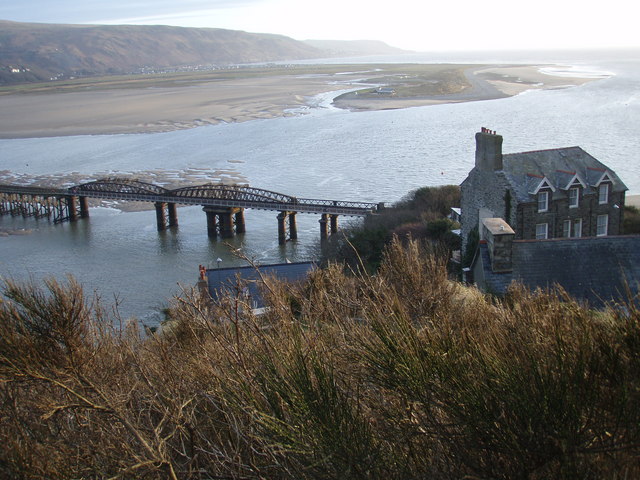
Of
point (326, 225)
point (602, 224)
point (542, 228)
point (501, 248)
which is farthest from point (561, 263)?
point (326, 225)

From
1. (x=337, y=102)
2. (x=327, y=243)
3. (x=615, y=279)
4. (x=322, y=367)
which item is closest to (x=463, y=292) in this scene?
(x=615, y=279)

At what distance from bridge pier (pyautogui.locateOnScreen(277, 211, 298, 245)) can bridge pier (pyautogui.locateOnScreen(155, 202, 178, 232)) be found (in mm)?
8174

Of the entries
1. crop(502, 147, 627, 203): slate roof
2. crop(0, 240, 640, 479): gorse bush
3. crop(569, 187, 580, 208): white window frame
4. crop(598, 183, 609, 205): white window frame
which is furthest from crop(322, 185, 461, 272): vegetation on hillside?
crop(0, 240, 640, 479): gorse bush

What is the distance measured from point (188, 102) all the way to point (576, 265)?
101 metres

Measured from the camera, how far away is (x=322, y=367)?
578cm

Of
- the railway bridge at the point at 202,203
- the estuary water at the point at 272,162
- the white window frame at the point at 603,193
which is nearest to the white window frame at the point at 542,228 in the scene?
the white window frame at the point at 603,193

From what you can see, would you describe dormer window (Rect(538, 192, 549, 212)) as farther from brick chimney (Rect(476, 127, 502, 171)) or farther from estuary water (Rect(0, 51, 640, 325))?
estuary water (Rect(0, 51, 640, 325))

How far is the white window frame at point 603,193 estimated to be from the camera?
24750 millimetres

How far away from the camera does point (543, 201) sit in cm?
2353

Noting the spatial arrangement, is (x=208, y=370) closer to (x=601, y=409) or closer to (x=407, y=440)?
(x=407, y=440)

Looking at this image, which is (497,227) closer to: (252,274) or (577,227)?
(252,274)

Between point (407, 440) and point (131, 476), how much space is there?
8.05ft

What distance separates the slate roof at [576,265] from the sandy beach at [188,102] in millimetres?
72784

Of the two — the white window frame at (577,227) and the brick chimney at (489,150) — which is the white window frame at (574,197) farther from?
the brick chimney at (489,150)
